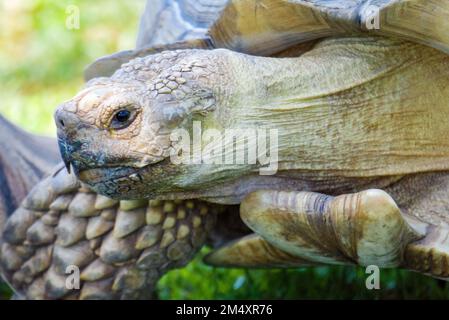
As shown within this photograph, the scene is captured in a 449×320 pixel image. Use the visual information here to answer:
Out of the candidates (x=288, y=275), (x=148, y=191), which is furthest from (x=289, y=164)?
(x=288, y=275)

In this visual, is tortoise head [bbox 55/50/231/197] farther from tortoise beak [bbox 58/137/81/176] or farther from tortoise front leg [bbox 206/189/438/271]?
tortoise front leg [bbox 206/189/438/271]

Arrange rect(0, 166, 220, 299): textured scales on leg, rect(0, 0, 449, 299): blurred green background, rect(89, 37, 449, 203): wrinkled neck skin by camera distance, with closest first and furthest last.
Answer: rect(89, 37, 449, 203): wrinkled neck skin, rect(0, 166, 220, 299): textured scales on leg, rect(0, 0, 449, 299): blurred green background

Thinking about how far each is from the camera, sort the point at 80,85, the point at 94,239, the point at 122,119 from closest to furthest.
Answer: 1. the point at 122,119
2. the point at 94,239
3. the point at 80,85

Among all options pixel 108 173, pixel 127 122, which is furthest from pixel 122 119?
pixel 108 173

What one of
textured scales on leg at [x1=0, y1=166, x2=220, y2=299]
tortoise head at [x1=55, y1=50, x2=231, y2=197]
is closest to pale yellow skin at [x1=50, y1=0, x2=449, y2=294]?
tortoise head at [x1=55, y1=50, x2=231, y2=197]

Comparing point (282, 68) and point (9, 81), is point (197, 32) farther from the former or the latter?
point (9, 81)

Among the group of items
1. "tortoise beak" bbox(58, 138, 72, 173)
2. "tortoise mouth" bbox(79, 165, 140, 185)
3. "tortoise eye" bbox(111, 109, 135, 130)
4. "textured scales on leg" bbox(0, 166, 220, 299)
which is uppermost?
"tortoise eye" bbox(111, 109, 135, 130)

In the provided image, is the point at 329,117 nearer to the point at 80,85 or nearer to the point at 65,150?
the point at 65,150
